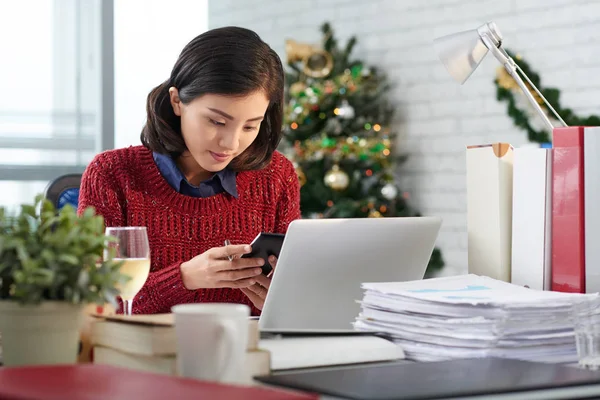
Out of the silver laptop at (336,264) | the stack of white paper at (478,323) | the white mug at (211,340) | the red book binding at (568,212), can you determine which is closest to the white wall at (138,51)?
the silver laptop at (336,264)

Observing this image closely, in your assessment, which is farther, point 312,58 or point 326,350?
point 312,58

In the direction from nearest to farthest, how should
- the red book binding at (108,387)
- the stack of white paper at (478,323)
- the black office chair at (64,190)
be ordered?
the red book binding at (108,387) → the stack of white paper at (478,323) → the black office chair at (64,190)

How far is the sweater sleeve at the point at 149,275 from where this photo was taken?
1.85m

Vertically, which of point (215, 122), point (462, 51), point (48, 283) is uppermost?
point (462, 51)

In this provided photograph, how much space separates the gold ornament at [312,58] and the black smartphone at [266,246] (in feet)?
8.72

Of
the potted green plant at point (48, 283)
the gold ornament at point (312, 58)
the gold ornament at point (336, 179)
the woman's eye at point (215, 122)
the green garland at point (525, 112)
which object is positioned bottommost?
the potted green plant at point (48, 283)

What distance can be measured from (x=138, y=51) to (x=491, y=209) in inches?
136

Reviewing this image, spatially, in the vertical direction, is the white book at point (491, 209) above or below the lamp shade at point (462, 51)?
below

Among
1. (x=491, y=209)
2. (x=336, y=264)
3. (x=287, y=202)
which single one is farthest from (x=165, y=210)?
(x=491, y=209)

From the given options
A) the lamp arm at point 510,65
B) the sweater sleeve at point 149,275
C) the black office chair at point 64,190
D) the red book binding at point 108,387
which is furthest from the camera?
the black office chair at point 64,190

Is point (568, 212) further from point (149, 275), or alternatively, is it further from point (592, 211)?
point (149, 275)

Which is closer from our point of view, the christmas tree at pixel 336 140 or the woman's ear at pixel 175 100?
the woman's ear at pixel 175 100

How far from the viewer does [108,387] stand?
30.8 inches

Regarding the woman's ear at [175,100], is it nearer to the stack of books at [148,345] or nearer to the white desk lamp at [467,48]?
the white desk lamp at [467,48]
